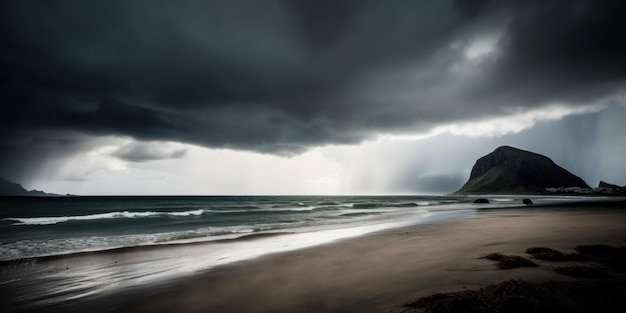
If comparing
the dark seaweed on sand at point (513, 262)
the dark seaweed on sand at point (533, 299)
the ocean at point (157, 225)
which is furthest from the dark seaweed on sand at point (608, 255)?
the ocean at point (157, 225)

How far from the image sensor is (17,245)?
1456 cm

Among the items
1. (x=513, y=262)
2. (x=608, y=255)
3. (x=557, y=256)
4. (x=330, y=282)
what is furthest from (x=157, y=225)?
(x=608, y=255)

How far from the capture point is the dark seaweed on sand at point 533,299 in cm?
371

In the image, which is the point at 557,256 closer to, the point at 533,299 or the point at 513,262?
the point at 513,262

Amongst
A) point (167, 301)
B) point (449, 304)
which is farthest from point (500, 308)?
point (167, 301)

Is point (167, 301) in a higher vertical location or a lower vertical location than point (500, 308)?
lower

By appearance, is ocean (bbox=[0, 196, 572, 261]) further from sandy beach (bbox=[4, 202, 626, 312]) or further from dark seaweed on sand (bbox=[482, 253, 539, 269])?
dark seaweed on sand (bbox=[482, 253, 539, 269])

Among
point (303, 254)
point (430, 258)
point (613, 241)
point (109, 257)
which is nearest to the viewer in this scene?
point (430, 258)

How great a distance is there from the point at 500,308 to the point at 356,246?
7723mm

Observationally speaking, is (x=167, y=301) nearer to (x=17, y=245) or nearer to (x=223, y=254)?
(x=223, y=254)

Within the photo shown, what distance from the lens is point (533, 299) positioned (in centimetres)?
393

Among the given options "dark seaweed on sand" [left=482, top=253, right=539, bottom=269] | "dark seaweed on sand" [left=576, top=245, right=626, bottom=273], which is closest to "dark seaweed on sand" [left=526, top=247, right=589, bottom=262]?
"dark seaweed on sand" [left=576, top=245, right=626, bottom=273]

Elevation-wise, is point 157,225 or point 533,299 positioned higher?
point 533,299

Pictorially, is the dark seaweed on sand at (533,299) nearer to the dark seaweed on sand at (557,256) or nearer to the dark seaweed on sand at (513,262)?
the dark seaweed on sand at (513,262)
